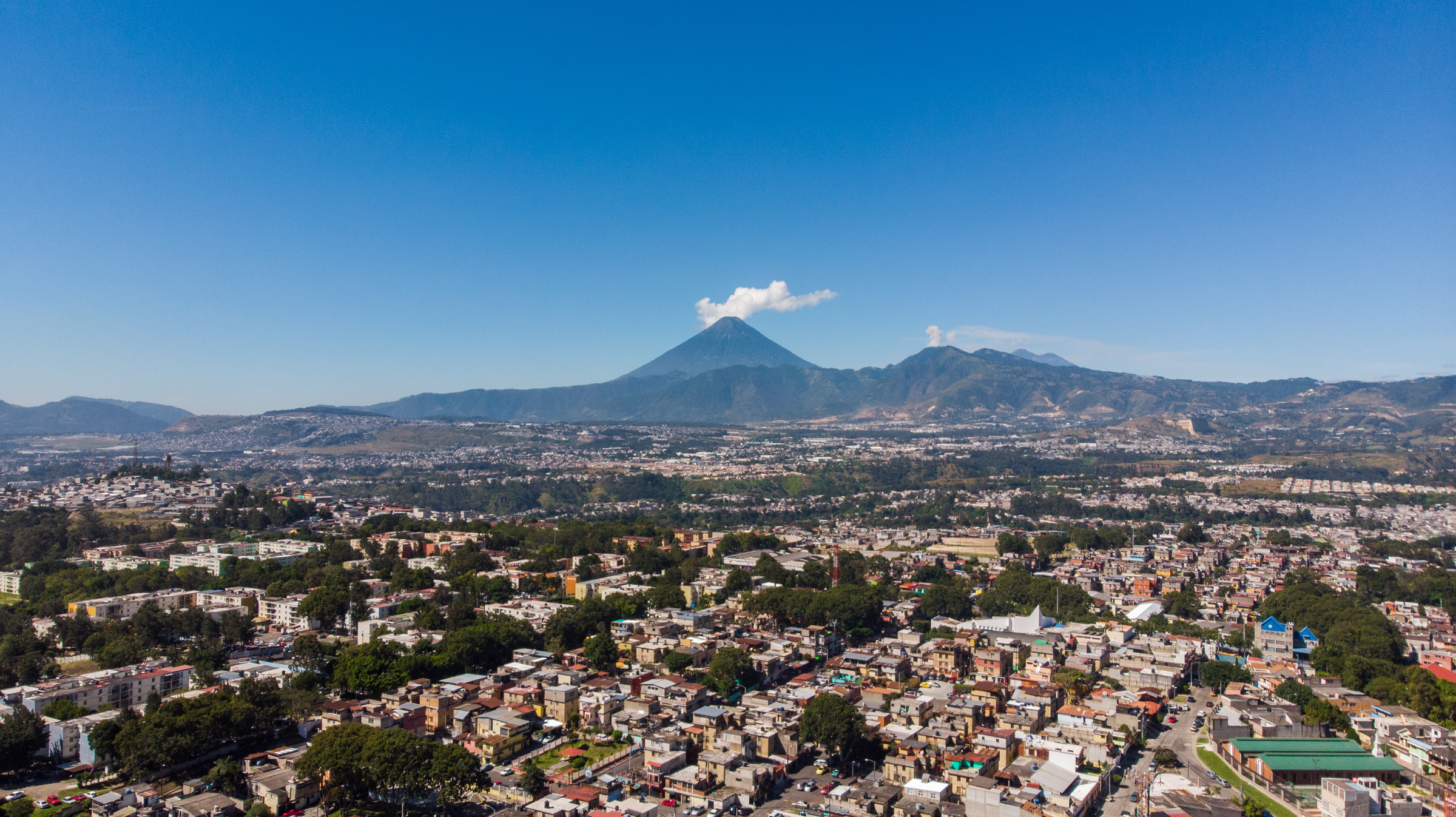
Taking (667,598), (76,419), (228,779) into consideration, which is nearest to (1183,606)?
(667,598)

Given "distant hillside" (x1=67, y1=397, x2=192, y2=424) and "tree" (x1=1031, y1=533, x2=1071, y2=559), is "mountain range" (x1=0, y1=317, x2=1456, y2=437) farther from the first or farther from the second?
"tree" (x1=1031, y1=533, x2=1071, y2=559)

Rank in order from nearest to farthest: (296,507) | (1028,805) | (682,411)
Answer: (1028,805) < (296,507) < (682,411)

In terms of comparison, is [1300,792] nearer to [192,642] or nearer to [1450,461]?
[192,642]

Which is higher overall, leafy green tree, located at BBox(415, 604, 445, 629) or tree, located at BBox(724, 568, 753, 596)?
leafy green tree, located at BBox(415, 604, 445, 629)

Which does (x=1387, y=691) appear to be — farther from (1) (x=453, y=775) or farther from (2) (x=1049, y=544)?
(1) (x=453, y=775)

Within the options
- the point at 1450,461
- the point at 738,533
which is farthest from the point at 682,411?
the point at 738,533

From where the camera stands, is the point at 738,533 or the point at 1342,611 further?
the point at 738,533

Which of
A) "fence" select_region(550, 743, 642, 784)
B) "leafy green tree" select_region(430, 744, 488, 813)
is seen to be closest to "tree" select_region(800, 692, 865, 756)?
"fence" select_region(550, 743, 642, 784)
